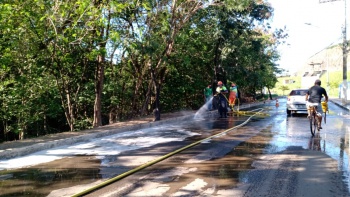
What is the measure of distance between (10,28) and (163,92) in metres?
15.2

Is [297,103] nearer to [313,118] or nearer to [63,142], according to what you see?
[313,118]

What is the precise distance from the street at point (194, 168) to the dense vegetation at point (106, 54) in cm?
440

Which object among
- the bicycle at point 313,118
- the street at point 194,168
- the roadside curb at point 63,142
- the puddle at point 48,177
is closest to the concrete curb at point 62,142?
the roadside curb at point 63,142

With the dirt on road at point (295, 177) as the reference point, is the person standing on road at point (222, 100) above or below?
above

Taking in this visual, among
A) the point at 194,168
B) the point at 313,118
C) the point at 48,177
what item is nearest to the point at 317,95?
the point at 313,118

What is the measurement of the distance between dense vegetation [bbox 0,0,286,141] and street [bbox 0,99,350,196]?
440cm

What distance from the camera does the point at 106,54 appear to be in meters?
15.6

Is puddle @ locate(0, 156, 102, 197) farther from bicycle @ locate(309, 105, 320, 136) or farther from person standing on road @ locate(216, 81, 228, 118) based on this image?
person standing on road @ locate(216, 81, 228, 118)

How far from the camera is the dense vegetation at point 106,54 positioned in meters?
12.0

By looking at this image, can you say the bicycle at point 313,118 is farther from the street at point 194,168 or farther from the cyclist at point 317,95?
the street at point 194,168

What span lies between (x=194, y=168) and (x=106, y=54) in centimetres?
1053

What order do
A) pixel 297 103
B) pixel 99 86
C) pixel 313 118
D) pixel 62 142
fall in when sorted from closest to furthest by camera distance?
pixel 62 142, pixel 313 118, pixel 99 86, pixel 297 103

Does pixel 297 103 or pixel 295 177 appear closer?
pixel 295 177

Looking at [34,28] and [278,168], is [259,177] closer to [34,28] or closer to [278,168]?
[278,168]
